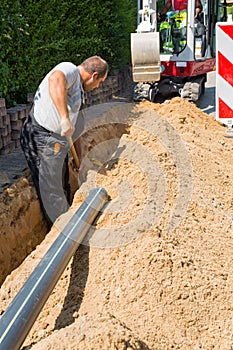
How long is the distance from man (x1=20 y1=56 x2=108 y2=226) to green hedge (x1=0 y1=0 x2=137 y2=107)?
1282 millimetres

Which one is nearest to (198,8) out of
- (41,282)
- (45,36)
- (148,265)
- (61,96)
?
(45,36)

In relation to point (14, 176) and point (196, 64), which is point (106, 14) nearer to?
point (196, 64)

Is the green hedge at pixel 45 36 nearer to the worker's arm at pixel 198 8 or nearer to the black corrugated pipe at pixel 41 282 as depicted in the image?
the worker's arm at pixel 198 8

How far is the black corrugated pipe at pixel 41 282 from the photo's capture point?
7.69 feet

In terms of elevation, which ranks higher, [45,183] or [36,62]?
[36,62]

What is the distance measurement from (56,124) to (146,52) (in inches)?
150

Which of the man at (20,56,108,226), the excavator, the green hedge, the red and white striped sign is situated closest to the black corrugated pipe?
the man at (20,56,108,226)

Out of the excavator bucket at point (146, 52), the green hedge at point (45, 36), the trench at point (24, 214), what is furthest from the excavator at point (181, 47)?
the trench at point (24, 214)

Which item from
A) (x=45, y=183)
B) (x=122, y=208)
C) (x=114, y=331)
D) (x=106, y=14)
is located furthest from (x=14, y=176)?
(x=106, y=14)

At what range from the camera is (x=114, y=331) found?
2.24 metres

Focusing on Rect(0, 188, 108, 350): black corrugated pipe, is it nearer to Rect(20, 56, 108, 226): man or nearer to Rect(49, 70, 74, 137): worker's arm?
Rect(49, 70, 74, 137): worker's arm

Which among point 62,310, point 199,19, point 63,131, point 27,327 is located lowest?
point 62,310

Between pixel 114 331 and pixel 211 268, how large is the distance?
1.15 meters

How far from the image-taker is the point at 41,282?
274cm
